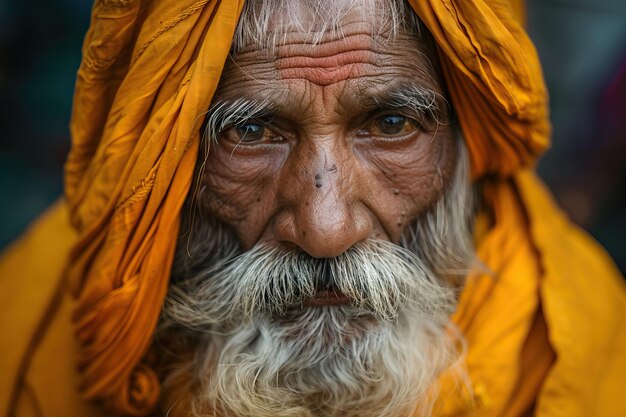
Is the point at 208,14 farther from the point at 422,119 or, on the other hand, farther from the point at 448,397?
the point at 448,397

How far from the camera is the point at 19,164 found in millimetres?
4004

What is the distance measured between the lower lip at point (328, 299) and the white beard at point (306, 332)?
1cm

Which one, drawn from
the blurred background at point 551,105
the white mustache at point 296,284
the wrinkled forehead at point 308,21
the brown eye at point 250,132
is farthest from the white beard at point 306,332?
the blurred background at point 551,105

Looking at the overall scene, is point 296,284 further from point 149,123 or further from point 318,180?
point 149,123

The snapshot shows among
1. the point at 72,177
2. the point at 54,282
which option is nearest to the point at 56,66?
the point at 54,282

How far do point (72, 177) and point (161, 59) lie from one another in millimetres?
496

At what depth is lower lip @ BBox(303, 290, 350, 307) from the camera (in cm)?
185

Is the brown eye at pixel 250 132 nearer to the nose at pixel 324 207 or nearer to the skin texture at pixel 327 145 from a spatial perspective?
the skin texture at pixel 327 145

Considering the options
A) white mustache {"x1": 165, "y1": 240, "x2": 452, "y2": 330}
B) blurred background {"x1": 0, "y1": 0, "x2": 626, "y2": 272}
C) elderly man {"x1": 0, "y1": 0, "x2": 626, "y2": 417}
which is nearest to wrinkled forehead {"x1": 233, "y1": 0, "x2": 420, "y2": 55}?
elderly man {"x1": 0, "y1": 0, "x2": 626, "y2": 417}

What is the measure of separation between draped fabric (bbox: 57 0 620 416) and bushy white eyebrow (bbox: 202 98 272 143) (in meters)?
0.04

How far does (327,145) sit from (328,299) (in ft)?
1.23

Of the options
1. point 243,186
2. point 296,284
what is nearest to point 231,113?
point 243,186

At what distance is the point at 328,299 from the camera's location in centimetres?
186

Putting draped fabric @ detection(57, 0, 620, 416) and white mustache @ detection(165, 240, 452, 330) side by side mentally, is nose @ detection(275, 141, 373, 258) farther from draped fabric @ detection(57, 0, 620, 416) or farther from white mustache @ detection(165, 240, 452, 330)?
draped fabric @ detection(57, 0, 620, 416)
